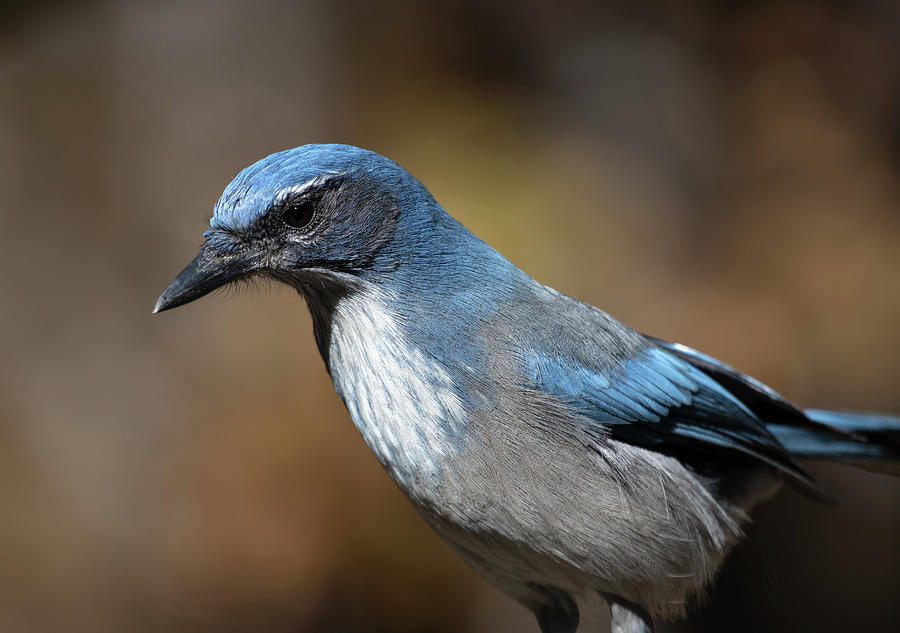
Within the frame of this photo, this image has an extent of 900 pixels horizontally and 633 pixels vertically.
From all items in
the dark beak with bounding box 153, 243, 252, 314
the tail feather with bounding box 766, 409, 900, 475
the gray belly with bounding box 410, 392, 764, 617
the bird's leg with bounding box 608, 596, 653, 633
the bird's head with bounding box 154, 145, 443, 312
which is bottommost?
the bird's leg with bounding box 608, 596, 653, 633

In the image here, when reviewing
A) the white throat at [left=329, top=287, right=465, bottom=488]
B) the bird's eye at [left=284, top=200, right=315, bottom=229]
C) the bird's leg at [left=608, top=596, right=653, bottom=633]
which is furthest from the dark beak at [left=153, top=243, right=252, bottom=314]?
the bird's leg at [left=608, top=596, right=653, bottom=633]

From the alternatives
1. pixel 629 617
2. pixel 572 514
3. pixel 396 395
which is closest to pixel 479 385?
pixel 396 395

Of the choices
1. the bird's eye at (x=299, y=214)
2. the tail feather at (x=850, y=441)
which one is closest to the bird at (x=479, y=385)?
the bird's eye at (x=299, y=214)

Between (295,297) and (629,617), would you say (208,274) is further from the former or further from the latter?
(295,297)

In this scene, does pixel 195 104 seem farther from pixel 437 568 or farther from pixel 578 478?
pixel 578 478

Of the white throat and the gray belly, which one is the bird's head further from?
the gray belly

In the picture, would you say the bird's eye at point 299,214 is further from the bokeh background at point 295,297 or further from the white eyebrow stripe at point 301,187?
the bokeh background at point 295,297

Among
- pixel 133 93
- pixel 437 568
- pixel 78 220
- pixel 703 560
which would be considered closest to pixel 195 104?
pixel 133 93

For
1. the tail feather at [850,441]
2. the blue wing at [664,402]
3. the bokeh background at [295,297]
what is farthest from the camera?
the bokeh background at [295,297]
